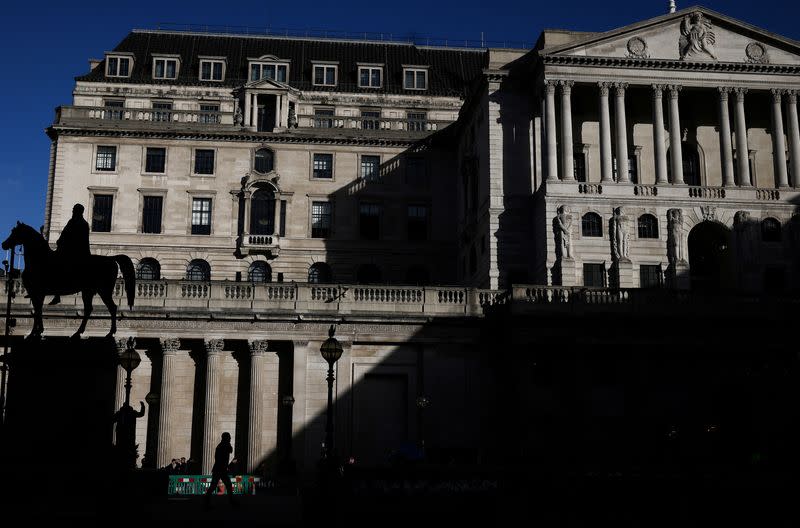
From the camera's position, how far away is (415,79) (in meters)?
77.3

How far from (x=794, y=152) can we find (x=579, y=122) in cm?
1282

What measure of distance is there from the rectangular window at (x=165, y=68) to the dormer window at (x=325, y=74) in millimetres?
11001

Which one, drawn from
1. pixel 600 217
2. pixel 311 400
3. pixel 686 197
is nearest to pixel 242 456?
pixel 311 400

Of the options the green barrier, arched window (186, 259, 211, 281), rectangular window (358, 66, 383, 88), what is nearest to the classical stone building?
arched window (186, 259, 211, 281)

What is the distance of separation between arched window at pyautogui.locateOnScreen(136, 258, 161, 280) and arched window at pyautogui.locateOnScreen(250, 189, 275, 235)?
6.74 m

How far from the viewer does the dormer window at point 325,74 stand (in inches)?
2990

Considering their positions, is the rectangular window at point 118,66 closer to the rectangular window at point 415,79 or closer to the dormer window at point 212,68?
the dormer window at point 212,68

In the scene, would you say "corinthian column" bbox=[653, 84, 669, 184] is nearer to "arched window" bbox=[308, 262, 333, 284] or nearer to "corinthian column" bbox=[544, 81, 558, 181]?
"corinthian column" bbox=[544, 81, 558, 181]

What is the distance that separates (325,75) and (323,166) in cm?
1221

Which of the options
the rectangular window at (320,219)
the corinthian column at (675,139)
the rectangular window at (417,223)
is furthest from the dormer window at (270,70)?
the corinthian column at (675,139)

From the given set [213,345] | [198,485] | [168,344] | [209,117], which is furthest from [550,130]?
[198,485]

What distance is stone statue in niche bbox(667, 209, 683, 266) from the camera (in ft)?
175

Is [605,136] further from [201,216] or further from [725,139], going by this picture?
[201,216]

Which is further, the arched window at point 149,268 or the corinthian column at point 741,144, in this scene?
the arched window at point 149,268
